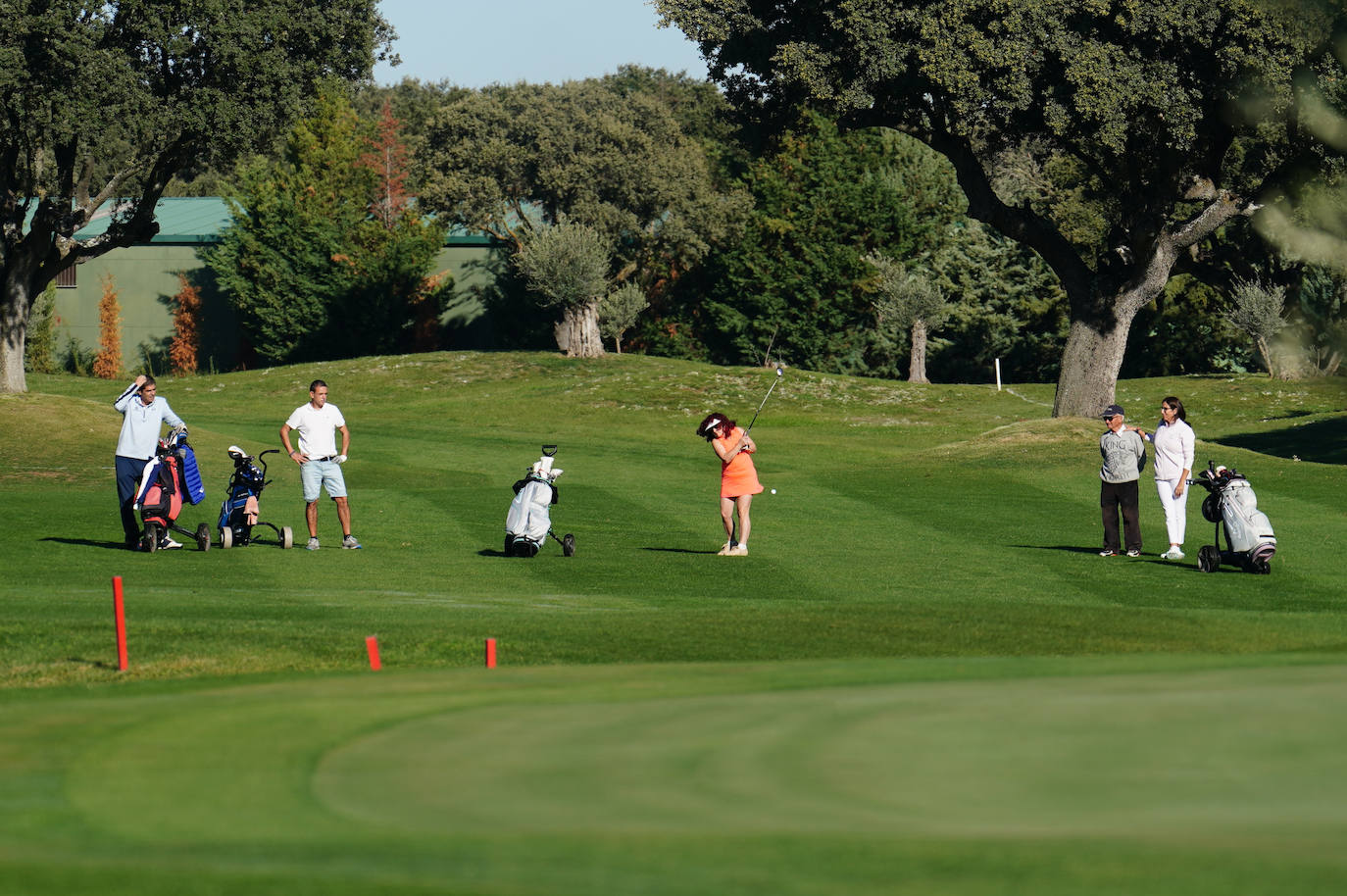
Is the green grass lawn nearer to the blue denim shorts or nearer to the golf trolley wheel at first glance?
the golf trolley wheel

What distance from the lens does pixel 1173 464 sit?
21.0 meters

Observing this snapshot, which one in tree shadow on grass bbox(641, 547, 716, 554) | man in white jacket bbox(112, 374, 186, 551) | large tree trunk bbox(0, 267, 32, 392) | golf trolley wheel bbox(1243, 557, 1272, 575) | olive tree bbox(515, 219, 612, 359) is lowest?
golf trolley wheel bbox(1243, 557, 1272, 575)

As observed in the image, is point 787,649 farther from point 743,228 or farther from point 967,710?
point 743,228

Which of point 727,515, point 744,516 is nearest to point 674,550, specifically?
point 727,515

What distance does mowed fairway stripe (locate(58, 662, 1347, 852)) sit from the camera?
252 inches

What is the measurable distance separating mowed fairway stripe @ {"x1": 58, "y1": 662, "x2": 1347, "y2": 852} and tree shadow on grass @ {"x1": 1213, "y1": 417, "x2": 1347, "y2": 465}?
37.1 m

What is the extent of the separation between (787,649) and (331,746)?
5878 mm

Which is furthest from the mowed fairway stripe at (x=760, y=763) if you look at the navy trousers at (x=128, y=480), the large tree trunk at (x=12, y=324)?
the large tree trunk at (x=12, y=324)

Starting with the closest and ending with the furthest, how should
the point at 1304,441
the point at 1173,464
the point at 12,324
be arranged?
1. the point at 1173,464
2. the point at 12,324
3. the point at 1304,441

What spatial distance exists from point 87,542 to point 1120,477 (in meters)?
13.4

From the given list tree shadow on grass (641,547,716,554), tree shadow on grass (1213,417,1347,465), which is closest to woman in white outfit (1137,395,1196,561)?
tree shadow on grass (641,547,716,554)

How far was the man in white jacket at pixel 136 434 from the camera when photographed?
20062mm

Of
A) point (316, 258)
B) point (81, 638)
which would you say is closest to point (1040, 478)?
point (81, 638)

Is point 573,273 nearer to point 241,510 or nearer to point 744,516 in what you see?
point 241,510
